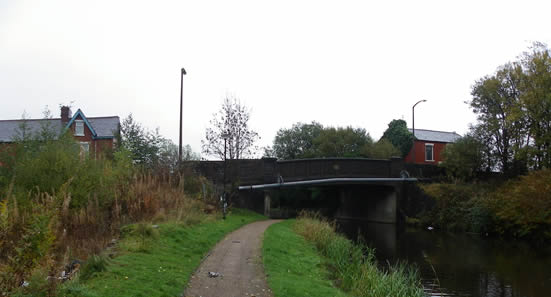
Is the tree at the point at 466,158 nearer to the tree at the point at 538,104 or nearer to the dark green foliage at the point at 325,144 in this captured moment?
the tree at the point at 538,104

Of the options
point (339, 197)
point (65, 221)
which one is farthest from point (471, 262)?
point (339, 197)

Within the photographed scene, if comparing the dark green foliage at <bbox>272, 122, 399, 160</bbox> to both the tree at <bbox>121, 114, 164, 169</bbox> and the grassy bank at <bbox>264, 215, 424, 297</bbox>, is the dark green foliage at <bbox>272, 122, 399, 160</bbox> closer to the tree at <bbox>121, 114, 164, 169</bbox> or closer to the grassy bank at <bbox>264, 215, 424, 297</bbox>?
the tree at <bbox>121, 114, 164, 169</bbox>

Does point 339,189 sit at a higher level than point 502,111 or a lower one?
lower

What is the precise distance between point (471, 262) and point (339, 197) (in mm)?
26130

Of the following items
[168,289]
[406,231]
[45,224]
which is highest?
[45,224]

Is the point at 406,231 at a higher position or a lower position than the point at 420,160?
lower

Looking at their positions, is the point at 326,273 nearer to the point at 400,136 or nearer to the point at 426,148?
the point at 400,136

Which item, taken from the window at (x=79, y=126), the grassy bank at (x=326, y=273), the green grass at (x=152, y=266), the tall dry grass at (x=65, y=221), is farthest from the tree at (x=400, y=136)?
the green grass at (x=152, y=266)

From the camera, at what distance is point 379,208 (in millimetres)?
39406

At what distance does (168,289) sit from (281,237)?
9.24 m

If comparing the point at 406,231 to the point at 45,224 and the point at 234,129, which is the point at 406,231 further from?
the point at 45,224

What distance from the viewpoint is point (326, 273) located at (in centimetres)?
1155

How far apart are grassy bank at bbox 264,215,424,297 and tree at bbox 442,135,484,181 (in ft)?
73.8

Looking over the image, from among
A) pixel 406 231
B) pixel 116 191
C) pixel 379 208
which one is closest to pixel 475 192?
pixel 406 231
